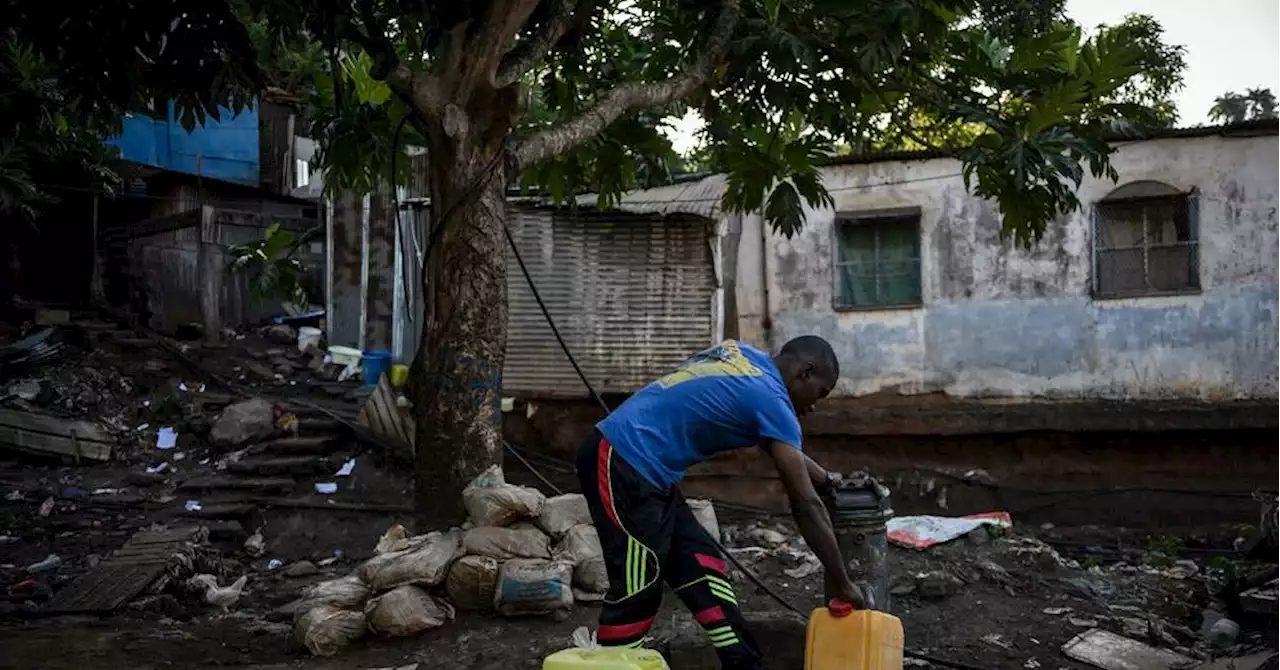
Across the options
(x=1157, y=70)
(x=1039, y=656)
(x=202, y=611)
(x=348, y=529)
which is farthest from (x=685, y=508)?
(x=1157, y=70)

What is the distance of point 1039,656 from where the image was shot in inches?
192

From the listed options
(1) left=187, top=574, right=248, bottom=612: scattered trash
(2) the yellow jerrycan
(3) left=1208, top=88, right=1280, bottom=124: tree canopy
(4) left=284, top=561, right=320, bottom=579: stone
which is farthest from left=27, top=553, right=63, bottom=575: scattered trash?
(3) left=1208, top=88, right=1280, bottom=124: tree canopy

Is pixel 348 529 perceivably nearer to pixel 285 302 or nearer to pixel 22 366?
pixel 22 366

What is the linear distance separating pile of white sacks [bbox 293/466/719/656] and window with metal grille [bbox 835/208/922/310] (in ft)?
22.8

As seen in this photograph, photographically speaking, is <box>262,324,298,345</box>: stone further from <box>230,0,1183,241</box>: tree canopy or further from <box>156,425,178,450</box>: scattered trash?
<box>230,0,1183,241</box>: tree canopy

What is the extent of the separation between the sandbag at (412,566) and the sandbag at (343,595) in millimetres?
46

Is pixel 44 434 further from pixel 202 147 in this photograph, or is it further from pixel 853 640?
pixel 853 640

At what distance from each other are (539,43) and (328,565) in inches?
211

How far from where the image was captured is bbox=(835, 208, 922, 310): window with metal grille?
36.9ft

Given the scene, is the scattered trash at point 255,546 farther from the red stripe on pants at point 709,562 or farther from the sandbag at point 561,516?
the red stripe on pants at point 709,562

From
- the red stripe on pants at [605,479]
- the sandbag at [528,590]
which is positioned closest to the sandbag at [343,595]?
the sandbag at [528,590]

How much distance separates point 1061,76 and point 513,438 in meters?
7.43

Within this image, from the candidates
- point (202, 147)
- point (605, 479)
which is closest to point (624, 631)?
point (605, 479)

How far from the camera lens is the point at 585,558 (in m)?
5.14
